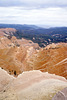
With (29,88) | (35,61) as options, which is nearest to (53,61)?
(35,61)

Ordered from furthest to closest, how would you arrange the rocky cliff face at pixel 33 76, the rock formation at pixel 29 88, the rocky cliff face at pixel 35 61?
the rocky cliff face at pixel 35 61
the rocky cliff face at pixel 33 76
the rock formation at pixel 29 88

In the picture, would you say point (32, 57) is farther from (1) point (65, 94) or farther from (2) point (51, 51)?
(1) point (65, 94)

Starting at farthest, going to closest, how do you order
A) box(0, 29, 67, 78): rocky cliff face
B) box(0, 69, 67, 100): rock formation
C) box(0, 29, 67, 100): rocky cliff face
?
box(0, 29, 67, 78): rocky cliff face → box(0, 29, 67, 100): rocky cliff face → box(0, 69, 67, 100): rock formation

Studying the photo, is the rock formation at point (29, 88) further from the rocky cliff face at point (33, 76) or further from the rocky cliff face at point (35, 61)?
the rocky cliff face at point (35, 61)

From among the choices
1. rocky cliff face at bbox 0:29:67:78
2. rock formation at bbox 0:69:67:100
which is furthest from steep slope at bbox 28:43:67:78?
rock formation at bbox 0:69:67:100

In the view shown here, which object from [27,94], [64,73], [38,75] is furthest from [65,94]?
[64,73]

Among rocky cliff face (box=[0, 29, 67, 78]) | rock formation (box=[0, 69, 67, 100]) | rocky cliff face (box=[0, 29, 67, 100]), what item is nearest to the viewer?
rock formation (box=[0, 69, 67, 100])

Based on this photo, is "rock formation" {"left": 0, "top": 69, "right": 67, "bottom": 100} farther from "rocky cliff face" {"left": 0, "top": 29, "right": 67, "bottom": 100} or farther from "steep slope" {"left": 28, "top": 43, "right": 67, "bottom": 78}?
"steep slope" {"left": 28, "top": 43, "right": 67, "bottom": 78}

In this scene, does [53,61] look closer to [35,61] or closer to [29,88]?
[35,61]

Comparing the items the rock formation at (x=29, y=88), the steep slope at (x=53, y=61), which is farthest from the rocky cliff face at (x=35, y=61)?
the rock formation at (x=29, y=88)

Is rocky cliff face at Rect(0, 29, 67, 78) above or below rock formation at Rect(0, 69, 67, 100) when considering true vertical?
below

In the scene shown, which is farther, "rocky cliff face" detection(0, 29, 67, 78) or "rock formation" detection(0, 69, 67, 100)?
"rocky cliff face" detection(0, 29, 67, 78)

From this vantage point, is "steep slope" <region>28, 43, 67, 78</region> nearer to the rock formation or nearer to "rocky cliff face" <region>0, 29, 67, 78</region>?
"rocky cliff face" <region>0, 29, 67, 78</region>
